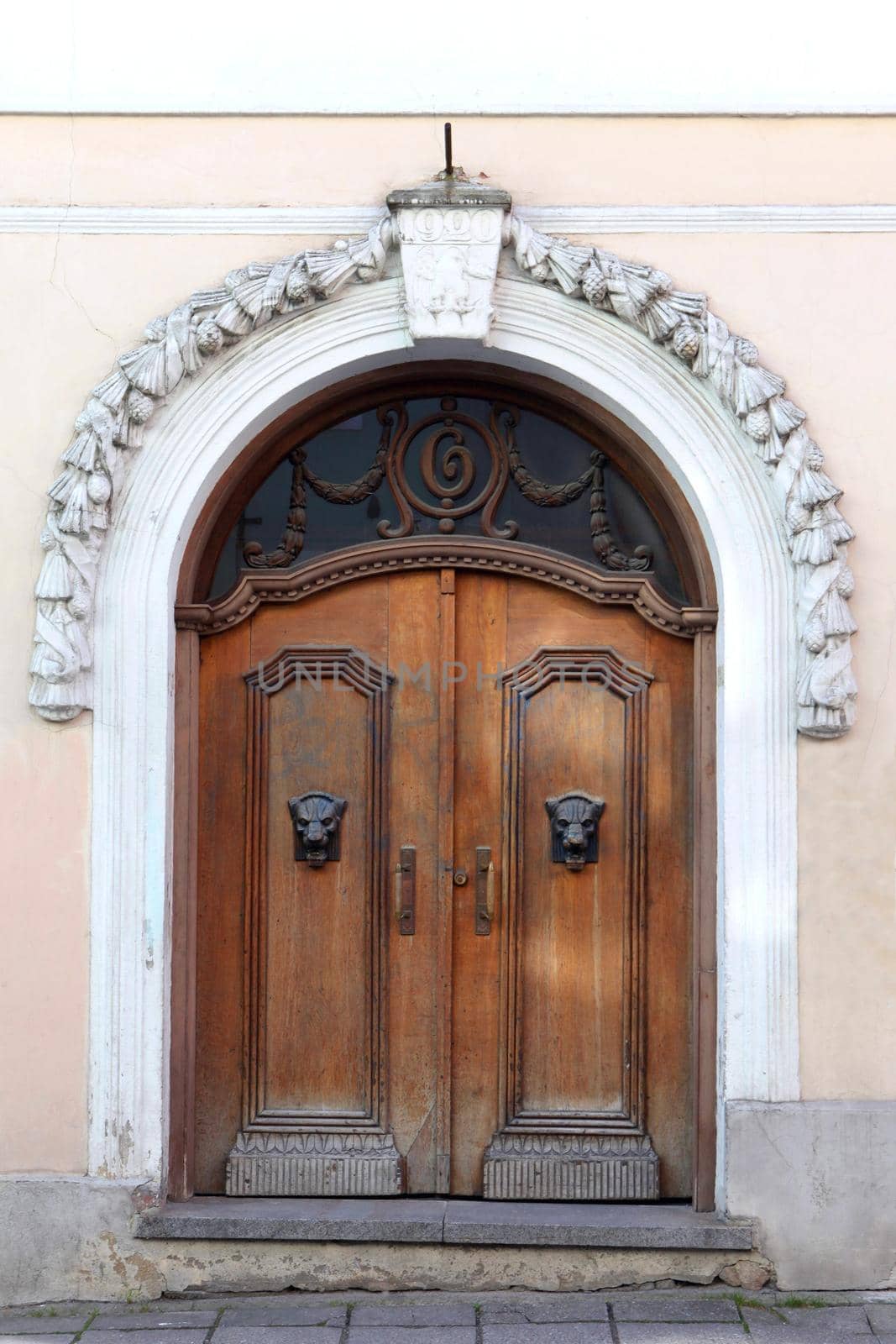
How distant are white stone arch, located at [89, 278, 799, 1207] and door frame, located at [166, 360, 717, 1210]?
0.28 ft

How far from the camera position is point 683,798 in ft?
15.3

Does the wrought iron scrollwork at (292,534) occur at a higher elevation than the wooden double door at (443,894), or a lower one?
higher

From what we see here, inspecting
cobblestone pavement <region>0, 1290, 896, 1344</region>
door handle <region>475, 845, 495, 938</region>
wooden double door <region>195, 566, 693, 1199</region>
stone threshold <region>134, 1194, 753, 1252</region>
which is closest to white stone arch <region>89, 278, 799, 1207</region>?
stone threshold <region>134, 1194, 753, 1252</region>

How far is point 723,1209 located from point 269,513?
9.03 feet

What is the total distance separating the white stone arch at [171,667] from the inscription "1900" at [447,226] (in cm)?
17

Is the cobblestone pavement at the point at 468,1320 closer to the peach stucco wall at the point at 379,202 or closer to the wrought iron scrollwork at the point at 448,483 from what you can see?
the peach stucco wall at the point at 379,202

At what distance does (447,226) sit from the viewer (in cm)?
438

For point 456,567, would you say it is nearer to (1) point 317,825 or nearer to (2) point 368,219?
(1) point 317,825

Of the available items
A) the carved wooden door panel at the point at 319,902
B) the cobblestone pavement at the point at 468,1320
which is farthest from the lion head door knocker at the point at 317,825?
the cobblestone pavement at the point at 468,1320

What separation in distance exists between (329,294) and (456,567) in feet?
3.27

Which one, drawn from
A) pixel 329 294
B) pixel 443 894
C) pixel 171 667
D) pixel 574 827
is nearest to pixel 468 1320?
pixel 443 894

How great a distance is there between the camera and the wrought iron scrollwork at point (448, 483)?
4730 mm
